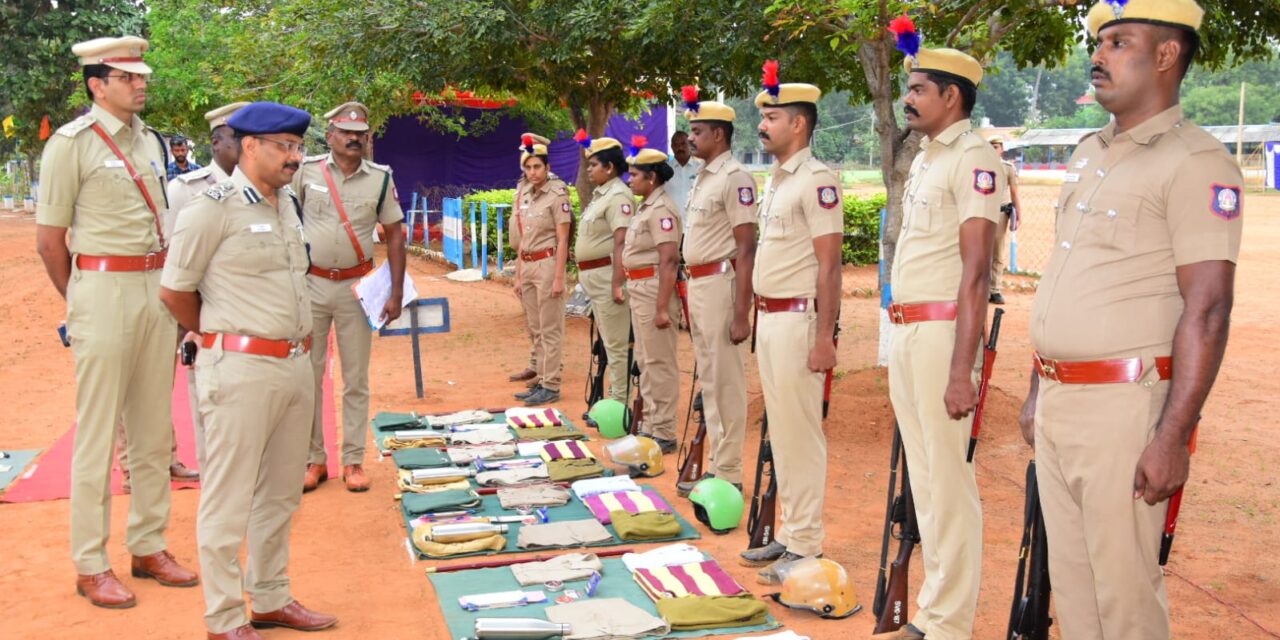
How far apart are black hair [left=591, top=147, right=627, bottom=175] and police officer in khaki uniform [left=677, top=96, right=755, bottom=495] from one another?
1.89m

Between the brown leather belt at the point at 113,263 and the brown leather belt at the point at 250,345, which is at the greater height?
the brown leather belt at the point at 113,263

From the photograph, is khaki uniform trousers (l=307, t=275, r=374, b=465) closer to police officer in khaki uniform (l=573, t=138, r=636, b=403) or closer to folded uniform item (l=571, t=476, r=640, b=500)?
folded uniform item (l=571, t=476, r=640, b=500)

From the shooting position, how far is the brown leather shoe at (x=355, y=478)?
6859 mm

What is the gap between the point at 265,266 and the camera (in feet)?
14.3

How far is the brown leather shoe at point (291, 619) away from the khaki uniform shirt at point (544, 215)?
495 centimetres

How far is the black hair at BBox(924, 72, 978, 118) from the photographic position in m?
4.13

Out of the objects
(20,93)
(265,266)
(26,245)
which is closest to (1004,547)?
(265,266)

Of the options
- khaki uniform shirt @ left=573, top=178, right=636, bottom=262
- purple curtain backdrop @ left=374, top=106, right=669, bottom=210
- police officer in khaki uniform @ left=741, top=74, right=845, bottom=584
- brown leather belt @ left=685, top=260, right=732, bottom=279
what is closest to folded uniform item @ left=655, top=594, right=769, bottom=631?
police officer in khaki uniform @ left=741, top=74, right=845, bottom=584

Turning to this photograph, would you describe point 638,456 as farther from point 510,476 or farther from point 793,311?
point 793,311

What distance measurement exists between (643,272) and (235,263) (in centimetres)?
369

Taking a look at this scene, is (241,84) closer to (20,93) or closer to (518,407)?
(518,407)

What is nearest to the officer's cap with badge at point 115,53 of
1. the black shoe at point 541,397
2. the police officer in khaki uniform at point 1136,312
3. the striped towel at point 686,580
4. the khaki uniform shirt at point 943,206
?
the striped towel at point 686,580

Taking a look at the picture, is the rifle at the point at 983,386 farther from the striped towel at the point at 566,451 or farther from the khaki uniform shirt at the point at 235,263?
the striped towel at the point at 566,451

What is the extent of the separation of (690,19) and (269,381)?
491cm
